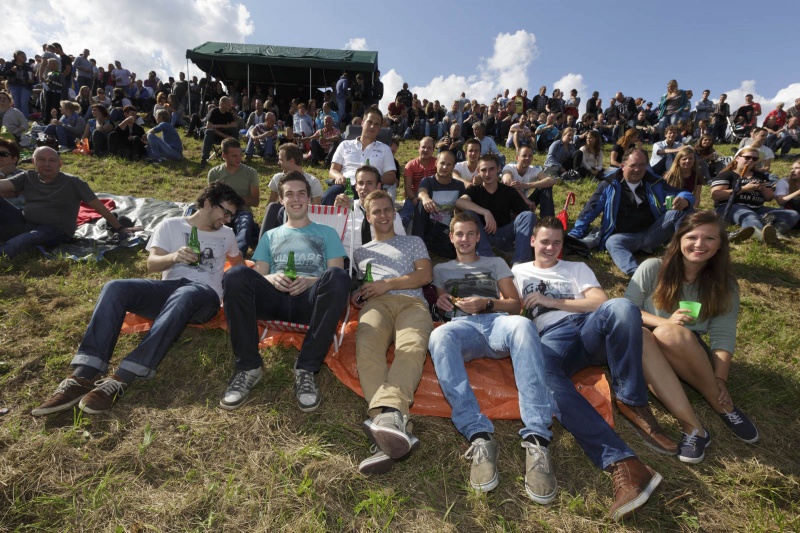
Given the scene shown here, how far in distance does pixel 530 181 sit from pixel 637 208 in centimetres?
172

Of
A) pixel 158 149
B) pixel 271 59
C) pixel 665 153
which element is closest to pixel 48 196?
pixel 158 149

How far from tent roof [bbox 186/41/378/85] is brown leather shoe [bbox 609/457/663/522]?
57.0ft

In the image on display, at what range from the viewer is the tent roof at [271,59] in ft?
54.9

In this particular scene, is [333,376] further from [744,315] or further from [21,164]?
[21,164]

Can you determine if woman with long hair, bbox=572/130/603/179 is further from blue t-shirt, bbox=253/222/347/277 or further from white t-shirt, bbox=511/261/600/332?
blue t-shirt, bbox=253/222/347/277

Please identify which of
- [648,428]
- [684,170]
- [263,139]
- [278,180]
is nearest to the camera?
[648,428]

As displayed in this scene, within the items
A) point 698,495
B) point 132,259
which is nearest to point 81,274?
point 132,259

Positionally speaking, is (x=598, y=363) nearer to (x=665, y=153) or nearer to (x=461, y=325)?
(x=461, y=325)

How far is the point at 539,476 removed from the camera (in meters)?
2.40

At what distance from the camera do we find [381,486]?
2430 mm

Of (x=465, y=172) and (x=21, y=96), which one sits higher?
(x=21, y=96)

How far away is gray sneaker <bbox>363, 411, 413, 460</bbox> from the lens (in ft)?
7.92

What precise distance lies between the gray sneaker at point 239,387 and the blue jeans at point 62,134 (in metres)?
11.5

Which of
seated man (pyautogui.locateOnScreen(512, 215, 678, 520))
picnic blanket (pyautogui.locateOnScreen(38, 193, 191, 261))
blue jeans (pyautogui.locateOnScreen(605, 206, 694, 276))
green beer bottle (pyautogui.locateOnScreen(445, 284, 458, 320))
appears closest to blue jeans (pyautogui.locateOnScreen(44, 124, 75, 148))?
picnic blanket (pyautogui.locateOnScreen(38, 193, 191, 261))
